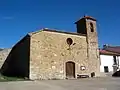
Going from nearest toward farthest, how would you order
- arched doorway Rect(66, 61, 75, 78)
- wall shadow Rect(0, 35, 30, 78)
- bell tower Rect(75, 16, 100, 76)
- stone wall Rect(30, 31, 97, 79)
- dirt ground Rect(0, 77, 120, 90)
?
1. dirt ground Rect(0, 77, 120, 90)
2. stone wall Rect(30, 31, 97, 79)
3. wall shadow Rect(0, 35, 30, 78)
4. arched doorway Rect(66, 61, 75, 78)
5. bell tower Rect(75, 16, 100, 76)

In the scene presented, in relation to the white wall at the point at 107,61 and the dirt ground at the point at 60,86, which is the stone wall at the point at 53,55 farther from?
the white wall at the point at 107,61

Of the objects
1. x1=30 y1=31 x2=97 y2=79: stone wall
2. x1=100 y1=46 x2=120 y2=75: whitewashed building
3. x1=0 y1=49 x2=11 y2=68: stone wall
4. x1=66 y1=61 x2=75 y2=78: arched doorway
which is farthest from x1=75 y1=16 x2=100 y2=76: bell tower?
x1=0 y1=49 x2=11 y2=68: stone wall

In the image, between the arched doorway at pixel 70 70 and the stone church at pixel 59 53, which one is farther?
the arched doorway at pixel 70 70

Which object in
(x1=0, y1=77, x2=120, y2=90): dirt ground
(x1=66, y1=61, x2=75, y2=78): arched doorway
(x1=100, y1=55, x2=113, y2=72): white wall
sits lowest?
(x1=0, y1=77, x2=120, y2=90): dirt ground

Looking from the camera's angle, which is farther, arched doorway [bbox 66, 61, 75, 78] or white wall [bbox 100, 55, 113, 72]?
white wall [bbox 100, 55, 113, 72]

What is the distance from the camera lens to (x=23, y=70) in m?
25.0

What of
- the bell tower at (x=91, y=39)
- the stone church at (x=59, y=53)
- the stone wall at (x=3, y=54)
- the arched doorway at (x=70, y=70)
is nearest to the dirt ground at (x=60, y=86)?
the stone church at (x=59, y=53)

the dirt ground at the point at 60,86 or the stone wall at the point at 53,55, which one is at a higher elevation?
the stone wall at the point at 53,55

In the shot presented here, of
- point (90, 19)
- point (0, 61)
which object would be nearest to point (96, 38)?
point (90, 19)

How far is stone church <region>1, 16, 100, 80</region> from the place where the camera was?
76.5 ft

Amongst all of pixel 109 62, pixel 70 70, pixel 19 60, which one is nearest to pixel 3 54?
pixel 19 60

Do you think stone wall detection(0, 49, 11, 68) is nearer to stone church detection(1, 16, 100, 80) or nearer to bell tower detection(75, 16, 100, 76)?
stone church detection(1, 16, 100, 80)

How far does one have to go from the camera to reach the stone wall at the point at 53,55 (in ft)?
76.2

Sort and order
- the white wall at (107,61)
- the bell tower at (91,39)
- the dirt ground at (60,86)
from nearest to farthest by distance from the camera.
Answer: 1. the dirt ground at (60,86)
2. the bell tower at (91,39)
3. the white wall at (107,61)
